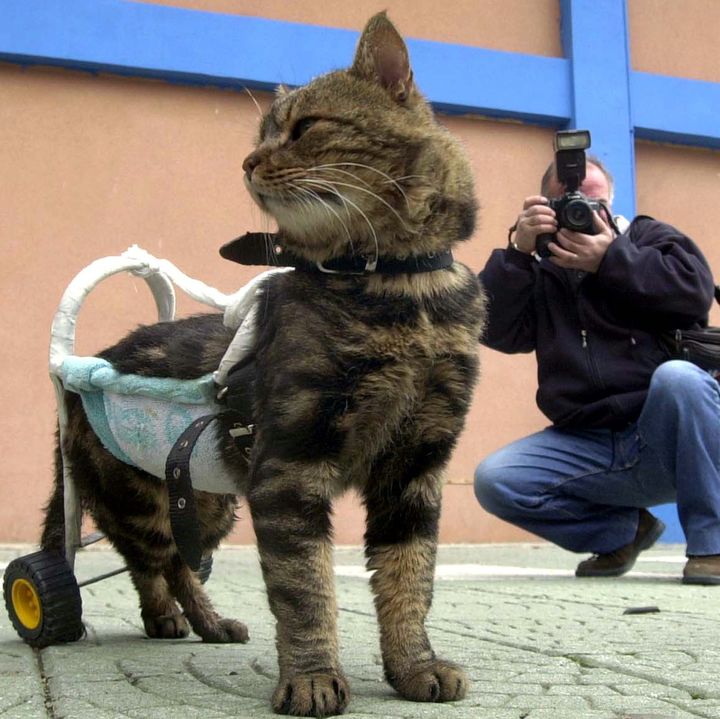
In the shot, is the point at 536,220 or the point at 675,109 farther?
the point at 675,109

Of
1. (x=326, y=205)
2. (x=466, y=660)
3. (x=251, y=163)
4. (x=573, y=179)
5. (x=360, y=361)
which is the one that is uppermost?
(x=573, y=179)

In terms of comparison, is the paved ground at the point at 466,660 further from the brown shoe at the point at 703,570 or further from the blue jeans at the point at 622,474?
the blue jeans at the point at 622,474

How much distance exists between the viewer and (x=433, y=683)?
2053mm

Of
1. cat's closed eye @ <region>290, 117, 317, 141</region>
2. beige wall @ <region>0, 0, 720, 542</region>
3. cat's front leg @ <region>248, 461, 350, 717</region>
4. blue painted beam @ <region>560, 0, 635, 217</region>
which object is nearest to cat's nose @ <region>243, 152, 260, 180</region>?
cat's closed eye @ <region>290, 117, 317, 141</region>

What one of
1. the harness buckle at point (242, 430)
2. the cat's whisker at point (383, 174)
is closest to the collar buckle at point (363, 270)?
the cat's whisker at point (383, 174)

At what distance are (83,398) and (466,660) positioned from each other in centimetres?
114

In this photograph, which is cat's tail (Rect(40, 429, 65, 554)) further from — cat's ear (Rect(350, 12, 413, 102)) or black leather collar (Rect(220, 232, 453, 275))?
cat's ear (Rect(350, 12, 413, 102))

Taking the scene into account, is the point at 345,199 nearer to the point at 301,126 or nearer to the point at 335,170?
the point at 335,170

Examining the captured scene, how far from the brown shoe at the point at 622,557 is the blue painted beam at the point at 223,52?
9.50 feet

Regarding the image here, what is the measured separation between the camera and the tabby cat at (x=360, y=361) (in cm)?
205

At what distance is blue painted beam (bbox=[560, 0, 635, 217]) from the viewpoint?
728 centimetres

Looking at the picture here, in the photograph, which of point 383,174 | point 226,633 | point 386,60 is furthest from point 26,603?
point 386,60

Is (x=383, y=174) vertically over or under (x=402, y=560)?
over

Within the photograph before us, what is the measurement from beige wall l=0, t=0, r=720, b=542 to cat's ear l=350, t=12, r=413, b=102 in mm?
3460
